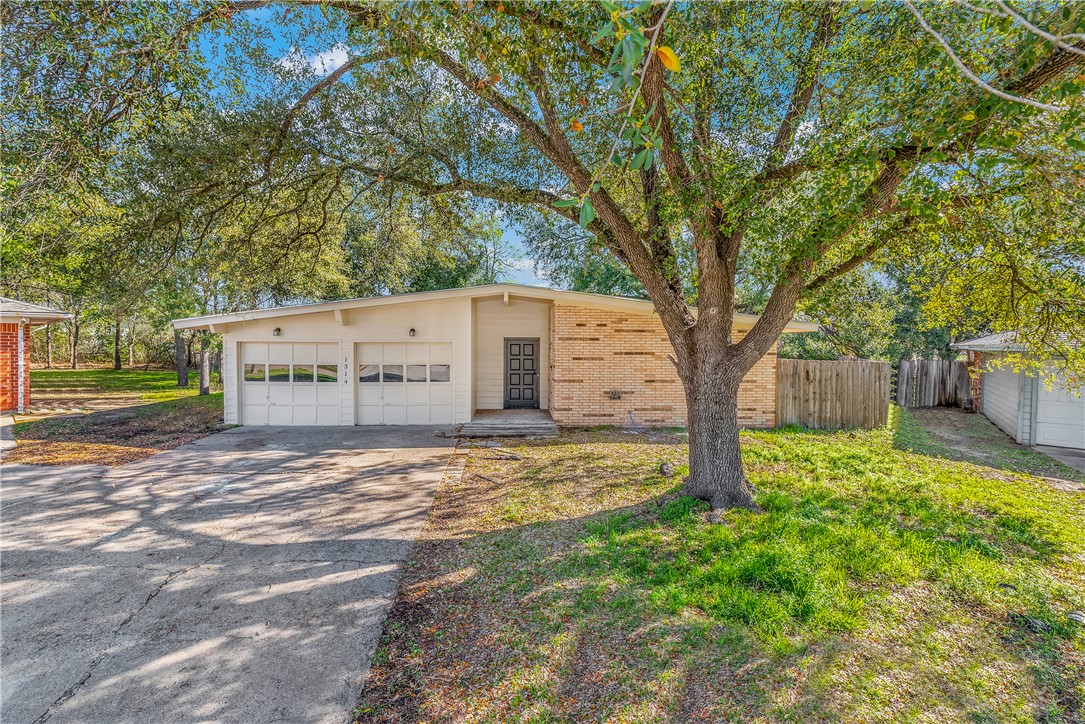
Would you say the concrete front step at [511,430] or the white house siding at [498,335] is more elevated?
the white house siding at [498,335]

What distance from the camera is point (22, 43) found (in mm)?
3740

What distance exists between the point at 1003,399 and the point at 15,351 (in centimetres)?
2359

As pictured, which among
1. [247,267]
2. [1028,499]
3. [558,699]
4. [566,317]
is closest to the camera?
[558,699]

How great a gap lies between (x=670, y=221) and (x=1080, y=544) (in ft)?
16.3

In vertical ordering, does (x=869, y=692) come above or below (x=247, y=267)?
below

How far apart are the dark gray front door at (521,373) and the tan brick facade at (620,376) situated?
1722mm

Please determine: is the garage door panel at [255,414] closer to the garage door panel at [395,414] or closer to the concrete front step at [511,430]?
the garage door panel at [395,414]

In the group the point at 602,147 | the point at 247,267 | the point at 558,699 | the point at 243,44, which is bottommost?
the point at 558,699

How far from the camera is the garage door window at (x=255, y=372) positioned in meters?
10.4

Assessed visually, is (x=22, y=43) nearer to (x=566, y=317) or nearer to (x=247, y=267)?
(x=247, y=267)

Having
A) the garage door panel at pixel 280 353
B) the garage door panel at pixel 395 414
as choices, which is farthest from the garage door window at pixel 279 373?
the garage door panel at pixel 395 414

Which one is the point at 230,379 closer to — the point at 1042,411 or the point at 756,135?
the point at 756,135

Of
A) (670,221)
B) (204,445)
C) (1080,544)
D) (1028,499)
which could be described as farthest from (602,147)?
(204,445)

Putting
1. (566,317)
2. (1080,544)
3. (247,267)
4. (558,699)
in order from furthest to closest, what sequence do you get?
1. (566,317)
2. (247,267)
3. (1080,544)
4. (558,699)
